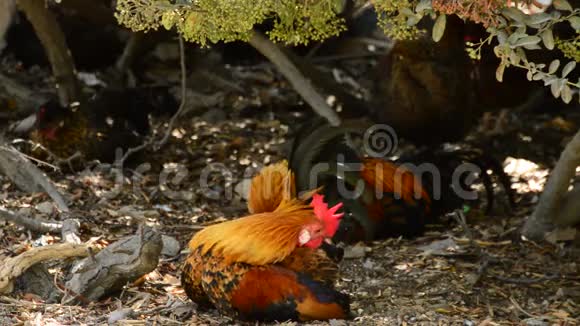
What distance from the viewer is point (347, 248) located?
5223 mm

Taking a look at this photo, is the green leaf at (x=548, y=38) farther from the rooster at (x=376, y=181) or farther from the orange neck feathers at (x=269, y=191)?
the rooster at (x=376, y=181)

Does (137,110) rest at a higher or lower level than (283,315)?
higher

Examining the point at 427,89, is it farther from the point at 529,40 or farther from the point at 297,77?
the point at 529,40

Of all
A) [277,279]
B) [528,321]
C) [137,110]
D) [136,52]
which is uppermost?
[136,52]

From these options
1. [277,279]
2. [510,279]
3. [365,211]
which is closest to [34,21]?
[365,211]

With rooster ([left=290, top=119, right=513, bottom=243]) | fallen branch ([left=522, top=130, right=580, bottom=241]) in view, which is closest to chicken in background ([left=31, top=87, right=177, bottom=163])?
rooster ([left=290, top=119, right=513, bottom=243])

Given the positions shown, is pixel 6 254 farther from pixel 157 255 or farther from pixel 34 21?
pixel 34 21

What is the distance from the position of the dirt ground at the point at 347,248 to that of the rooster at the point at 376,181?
12cm

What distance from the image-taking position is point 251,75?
8.26 metres

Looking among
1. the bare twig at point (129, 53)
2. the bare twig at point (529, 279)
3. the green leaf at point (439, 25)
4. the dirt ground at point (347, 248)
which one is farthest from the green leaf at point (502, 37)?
the bare twig at point (129, 53)

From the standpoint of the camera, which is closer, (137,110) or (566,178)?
(566,178)

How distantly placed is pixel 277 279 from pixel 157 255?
0.64m

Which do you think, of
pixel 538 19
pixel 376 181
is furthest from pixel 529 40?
pixel 376 181

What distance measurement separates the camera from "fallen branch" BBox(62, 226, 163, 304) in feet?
13.5
